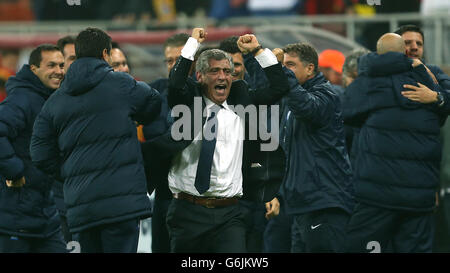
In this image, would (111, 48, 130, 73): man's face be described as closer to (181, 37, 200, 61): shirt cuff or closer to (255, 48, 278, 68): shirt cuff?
(181, 37, 200, 61): shirt cuff

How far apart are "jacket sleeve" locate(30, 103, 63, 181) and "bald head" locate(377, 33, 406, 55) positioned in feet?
8.77

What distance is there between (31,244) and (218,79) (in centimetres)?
202

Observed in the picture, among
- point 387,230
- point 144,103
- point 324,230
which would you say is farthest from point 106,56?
point 387,230

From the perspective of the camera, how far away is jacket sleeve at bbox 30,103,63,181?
6312mm

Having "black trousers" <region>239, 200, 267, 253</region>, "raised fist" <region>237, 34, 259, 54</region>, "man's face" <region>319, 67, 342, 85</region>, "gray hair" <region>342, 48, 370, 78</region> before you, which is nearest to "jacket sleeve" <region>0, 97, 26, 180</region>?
"raised fist" <region>237, 34, 259, 54</region>

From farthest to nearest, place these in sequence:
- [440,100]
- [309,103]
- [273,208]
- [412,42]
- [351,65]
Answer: [351,65] → [412,42] → [273,208] → [440,100] → [309,103]

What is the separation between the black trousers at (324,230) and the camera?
704 cm

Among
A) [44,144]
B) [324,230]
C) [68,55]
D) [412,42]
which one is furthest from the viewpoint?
[68,55]

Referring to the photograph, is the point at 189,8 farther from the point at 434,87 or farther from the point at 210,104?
the point at 210,104

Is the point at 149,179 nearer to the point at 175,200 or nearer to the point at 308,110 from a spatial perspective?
the point at 175,200

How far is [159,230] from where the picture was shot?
7.57m

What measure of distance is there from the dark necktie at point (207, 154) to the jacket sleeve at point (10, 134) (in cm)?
140
